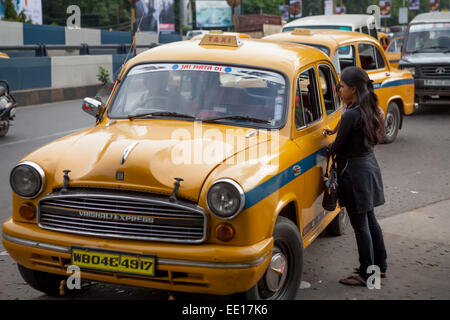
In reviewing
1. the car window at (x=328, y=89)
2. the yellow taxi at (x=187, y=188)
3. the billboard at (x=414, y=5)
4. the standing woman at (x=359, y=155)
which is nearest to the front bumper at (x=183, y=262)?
the yellow taxi at (x=187, y=188)

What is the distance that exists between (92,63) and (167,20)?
4806 cm

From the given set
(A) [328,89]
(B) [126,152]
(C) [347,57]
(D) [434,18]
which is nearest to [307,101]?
(A) [328,89]

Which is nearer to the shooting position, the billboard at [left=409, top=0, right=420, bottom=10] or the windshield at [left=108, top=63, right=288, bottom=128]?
the windshield at [left=108, top=63, right=288, bottom=128]

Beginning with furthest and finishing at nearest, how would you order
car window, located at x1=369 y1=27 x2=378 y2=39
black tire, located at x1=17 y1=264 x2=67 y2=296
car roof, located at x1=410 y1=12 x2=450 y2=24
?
car window, located at x1=369 y1=27 x2=378 y2=39 < car roof, located at x1=410 y1=12 x2=450 y2=24 < black tire, located at x1=17 y1=264 x2=67 y2=296

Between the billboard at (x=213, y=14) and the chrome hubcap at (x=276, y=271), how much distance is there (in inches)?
3026

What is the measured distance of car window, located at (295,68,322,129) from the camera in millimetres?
5254

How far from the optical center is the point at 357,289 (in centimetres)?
514

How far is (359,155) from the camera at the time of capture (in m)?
5.03

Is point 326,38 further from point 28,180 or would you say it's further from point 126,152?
point 28,180

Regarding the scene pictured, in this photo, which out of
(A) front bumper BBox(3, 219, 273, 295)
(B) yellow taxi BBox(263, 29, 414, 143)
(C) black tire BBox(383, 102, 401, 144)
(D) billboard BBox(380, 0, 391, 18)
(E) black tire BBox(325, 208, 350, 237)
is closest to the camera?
(A) front bumper BBox(3, 219, 273, 295)

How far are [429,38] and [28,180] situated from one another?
47.8ft

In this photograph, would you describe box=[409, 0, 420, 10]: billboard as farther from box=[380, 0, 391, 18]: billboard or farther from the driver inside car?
the driver inside car

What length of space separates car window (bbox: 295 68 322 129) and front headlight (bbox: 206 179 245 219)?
134 cm

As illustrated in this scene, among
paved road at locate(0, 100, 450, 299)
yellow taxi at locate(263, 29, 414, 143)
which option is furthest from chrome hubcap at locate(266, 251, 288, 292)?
yellow taxi at locate(263, 29, 414, 143)
